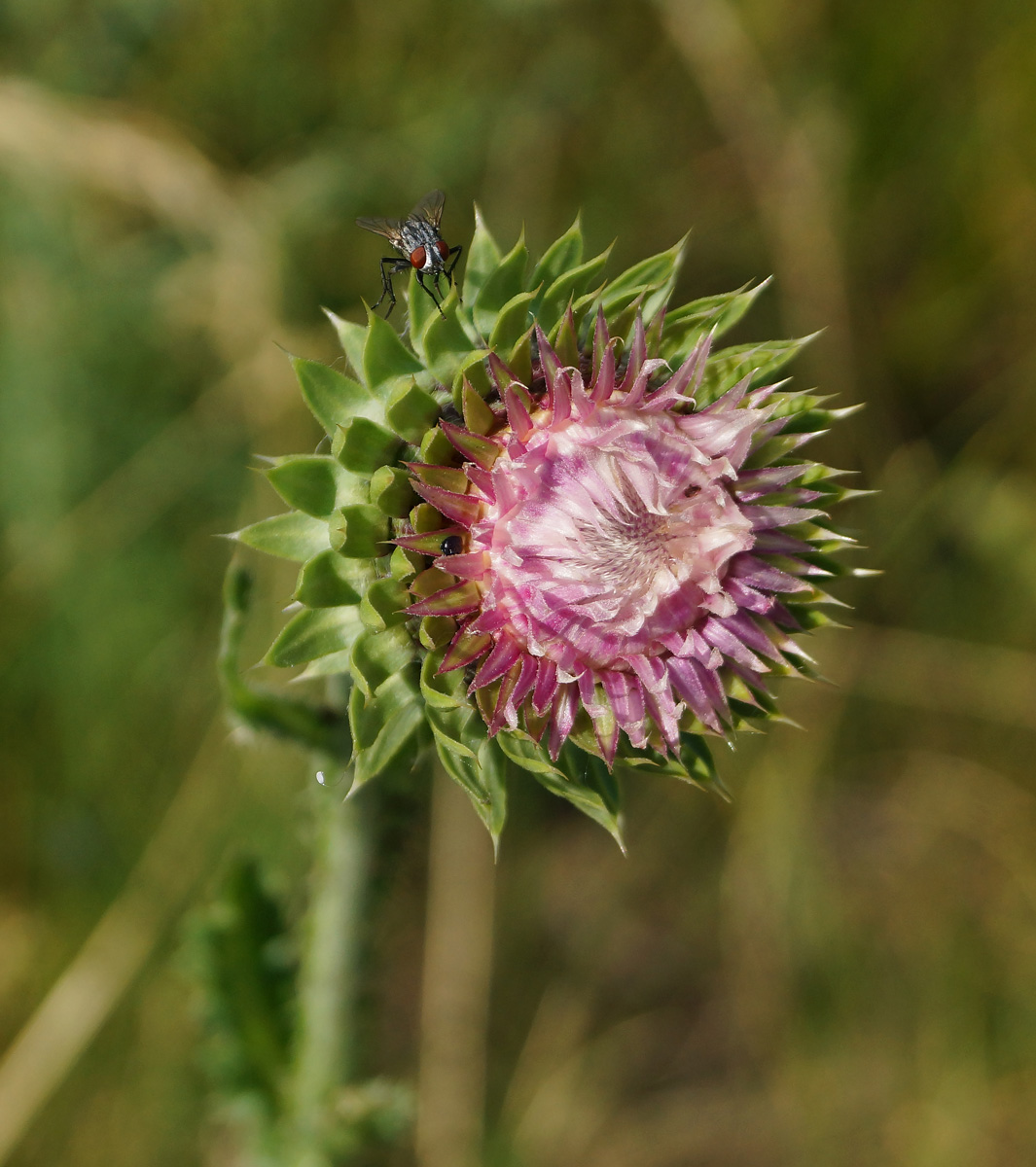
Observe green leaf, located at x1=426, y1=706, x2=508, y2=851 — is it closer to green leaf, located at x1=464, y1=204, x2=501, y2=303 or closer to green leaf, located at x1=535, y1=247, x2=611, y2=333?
green leaf, located at x1=535, y1=247, x2=611, y2=333

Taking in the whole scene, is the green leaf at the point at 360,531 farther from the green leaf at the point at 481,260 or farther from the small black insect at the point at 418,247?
the green leaf at the point at 481,260

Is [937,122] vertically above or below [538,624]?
above

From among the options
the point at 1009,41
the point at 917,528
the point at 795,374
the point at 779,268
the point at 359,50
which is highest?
the point at 359,50

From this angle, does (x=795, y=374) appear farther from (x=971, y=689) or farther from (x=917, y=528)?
(x=971, y=689)

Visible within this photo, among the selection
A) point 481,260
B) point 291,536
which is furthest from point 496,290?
point 291,536

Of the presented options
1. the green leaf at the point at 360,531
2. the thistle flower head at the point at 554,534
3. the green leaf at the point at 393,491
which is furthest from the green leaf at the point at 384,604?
the green leaf at the point at 393,491

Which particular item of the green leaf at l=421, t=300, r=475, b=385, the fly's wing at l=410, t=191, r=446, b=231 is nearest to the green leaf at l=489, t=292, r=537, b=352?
the green leaf at l=421, t=300, r=475, b=385

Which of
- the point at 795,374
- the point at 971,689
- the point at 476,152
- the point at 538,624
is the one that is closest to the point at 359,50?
the point at 476,152
